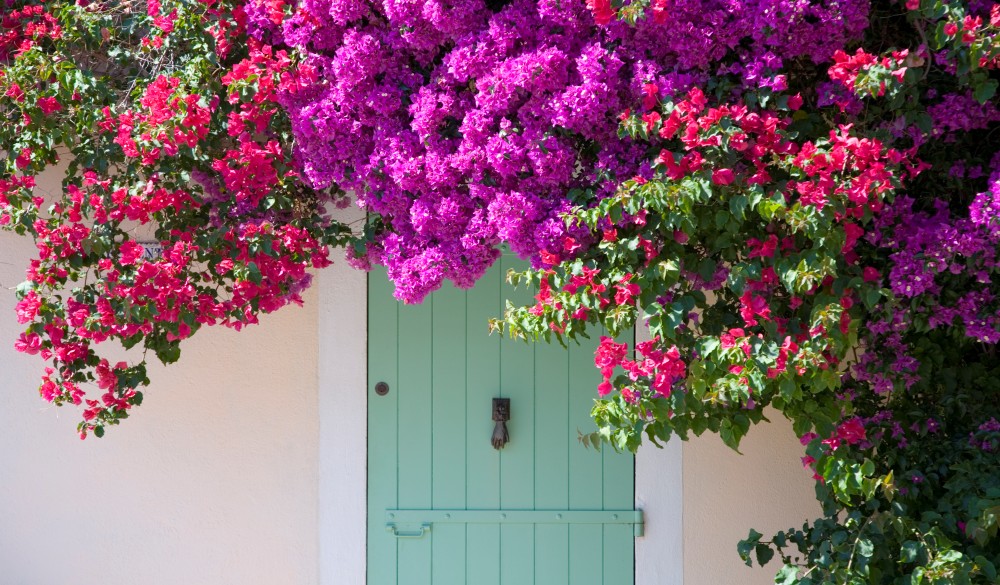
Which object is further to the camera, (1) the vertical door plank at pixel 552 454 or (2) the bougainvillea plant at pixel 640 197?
(1) the vertical door plank at pixel 552 454

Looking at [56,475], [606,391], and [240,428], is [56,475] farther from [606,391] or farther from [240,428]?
[606,391]

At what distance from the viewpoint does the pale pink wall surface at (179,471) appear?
4.29 meters

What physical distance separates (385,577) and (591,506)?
97 centimetres

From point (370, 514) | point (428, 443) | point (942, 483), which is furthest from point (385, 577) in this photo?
point (942, 483)

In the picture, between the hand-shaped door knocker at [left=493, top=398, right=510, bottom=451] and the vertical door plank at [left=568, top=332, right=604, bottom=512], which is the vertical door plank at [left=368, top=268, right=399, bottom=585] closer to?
the hand-shaped door knocker at [left=493, top=398, right=510, bottom=451]

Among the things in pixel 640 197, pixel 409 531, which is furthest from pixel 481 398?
pixel 640 197

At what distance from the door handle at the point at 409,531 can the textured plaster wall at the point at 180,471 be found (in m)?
0.35

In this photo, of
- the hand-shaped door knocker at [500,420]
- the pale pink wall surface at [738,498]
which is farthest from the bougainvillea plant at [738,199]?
the hand-shaped door knocker at [500,420]

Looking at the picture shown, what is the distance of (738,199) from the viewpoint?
104 inches

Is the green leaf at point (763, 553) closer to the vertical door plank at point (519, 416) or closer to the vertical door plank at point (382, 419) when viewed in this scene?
the vertical door plank at point (519, 416)

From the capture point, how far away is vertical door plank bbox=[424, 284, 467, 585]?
4.23m

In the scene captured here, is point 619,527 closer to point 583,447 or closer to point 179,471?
point 583,447

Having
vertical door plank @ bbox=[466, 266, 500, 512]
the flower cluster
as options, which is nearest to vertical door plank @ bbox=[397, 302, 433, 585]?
vertical door plank @ bbox=[466, 266, 500, 512]

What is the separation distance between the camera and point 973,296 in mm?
2818
